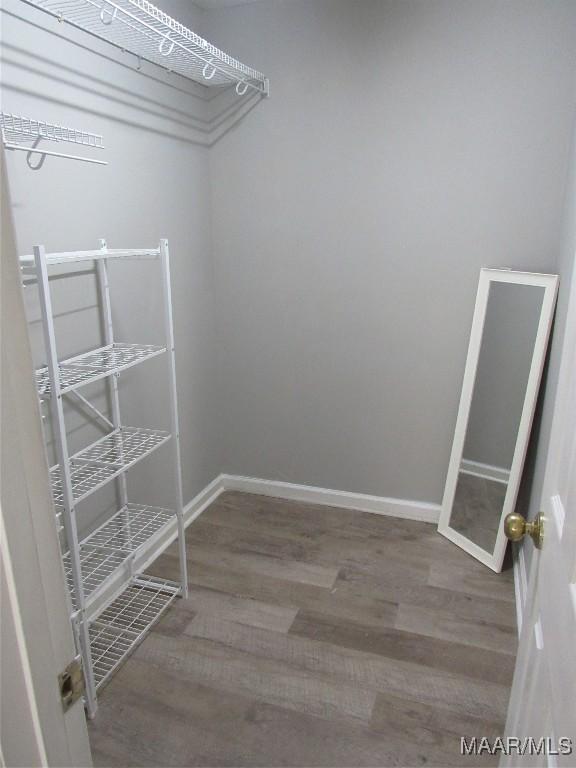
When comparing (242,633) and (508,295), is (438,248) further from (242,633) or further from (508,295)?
(242,633)

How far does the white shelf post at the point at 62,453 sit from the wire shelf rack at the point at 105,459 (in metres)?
0.08

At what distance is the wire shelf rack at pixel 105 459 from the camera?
6.07 ft

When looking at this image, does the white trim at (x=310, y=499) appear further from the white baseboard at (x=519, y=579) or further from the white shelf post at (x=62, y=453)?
the white shelf post at (x=62, y=453)

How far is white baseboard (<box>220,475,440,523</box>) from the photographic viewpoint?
2945 mm

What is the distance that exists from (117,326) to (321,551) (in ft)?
4.79

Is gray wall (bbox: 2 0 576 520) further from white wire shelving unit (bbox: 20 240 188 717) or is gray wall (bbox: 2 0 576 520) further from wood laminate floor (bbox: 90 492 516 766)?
wood laminate floor (bbox: 90 492 516 766)

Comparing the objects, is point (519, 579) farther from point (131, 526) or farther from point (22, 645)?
point (22, 645)

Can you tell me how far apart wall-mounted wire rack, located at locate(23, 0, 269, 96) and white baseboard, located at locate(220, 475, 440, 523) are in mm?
2123

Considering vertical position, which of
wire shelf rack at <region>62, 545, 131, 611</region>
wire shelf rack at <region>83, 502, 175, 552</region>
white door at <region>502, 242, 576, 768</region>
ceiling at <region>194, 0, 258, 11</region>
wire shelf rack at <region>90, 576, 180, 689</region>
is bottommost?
wire shelf rack at <region>90, 576, 180, 689</region>

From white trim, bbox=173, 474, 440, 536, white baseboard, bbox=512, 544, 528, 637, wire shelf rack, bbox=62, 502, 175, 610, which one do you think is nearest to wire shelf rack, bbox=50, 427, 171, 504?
wire shelf rack, bbox=62, 502, 175, 610

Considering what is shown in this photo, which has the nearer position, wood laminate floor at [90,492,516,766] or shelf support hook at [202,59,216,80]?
wood laminate floor at [90,492,516,766]

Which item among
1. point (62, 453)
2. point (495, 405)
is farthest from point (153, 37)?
point (495, 405)

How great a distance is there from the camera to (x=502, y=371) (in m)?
2.57

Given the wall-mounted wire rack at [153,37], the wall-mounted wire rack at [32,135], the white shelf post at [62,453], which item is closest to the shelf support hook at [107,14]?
the wall-mounted wire rack at [153,37]
